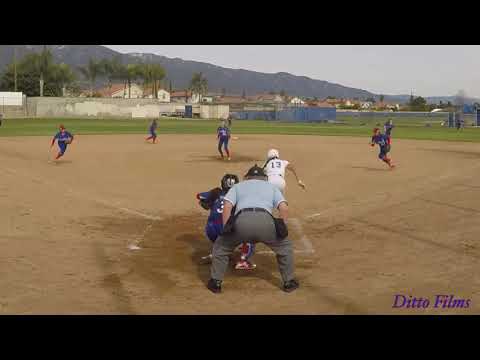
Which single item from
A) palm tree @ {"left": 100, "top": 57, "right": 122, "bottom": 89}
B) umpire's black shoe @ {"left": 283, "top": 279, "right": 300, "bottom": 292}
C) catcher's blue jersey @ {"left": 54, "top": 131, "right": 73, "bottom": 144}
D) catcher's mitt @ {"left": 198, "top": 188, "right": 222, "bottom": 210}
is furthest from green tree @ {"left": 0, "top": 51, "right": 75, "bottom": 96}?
umpire's black shoe @ {"left": 283, "top": 279, "right": 300, "bottom": 292}

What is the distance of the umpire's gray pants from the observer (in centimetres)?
693

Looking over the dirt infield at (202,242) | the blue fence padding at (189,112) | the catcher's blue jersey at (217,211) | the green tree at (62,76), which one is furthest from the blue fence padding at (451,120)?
the green tree at (62,76)

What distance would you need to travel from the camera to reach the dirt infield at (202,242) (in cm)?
693

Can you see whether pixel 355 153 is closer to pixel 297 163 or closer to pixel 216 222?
pixel 297 163

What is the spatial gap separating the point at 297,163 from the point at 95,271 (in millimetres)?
17482

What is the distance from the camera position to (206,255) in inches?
377

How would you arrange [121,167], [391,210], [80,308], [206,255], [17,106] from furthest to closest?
[17,106] < [121,167] < [391,210] < [206,255] < [80,308]

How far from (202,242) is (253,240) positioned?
362 cm

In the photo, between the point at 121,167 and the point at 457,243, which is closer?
the point at 457,243

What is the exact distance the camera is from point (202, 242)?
34.6 feet

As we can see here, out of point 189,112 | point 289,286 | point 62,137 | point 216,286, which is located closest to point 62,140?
point 62,137

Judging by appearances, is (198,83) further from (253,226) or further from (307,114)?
(253,226)

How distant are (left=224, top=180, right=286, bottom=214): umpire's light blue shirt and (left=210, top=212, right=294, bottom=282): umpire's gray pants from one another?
14 cm

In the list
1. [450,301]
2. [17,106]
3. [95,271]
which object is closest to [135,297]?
[95,271]
